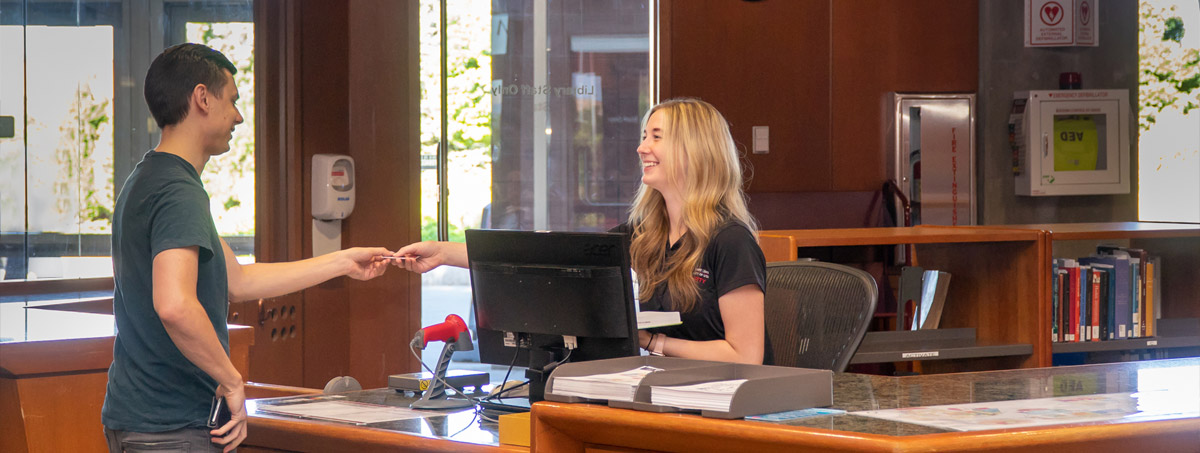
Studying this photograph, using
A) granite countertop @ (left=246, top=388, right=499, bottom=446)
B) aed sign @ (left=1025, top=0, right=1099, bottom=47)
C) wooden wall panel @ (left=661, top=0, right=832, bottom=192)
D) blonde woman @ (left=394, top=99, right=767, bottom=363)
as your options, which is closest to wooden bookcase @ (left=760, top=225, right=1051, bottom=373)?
blonde woman @ (left=394, top=99, right=767, bottom=363)

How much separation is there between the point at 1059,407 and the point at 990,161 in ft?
16.3

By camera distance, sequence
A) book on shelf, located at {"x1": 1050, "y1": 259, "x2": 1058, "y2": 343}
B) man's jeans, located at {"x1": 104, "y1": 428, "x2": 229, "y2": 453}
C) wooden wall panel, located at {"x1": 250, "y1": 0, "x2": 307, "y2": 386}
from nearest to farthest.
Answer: man's jeans, located at {"x1": 104, "y1": 428, "x2": 229, "y2": 453}
book on shelf, located at {"x1": 1050, "y1": 259, "x2": 1058, "y2": 343}
wooden wall panel, located at {"x1": 250, "y1": 0, "x2": 307, "y2": 386}

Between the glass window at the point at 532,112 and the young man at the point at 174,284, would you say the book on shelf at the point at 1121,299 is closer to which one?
the glass window at the point at 532,112

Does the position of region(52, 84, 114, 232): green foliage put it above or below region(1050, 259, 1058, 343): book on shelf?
above

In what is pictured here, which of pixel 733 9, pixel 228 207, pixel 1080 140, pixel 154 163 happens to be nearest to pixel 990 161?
pixel 1080 140

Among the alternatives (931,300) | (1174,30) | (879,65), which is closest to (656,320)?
(931,300)

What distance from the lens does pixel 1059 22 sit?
6547 mm

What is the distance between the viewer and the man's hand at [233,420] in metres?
2.12

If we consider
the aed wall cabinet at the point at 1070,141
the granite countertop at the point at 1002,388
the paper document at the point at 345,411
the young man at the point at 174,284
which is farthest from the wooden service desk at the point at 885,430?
the aed wall cabinet at the point at 1070,141

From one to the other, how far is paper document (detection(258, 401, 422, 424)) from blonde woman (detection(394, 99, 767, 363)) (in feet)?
1.69

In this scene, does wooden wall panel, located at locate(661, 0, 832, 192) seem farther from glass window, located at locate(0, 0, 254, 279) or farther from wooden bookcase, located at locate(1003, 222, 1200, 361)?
glass window, located at locate(0, 0, 254, 279)

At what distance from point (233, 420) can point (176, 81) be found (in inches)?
26.6

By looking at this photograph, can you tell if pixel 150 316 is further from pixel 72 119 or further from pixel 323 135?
pixel 323 135

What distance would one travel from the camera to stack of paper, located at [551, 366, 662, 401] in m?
1.83
